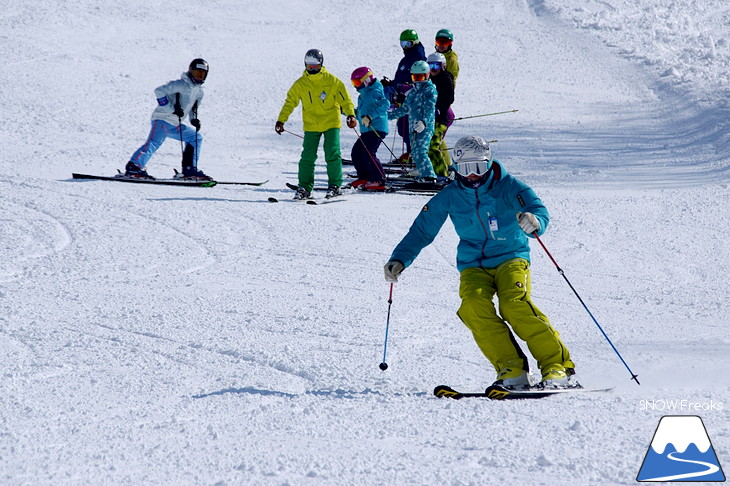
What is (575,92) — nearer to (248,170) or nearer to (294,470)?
(248,170)

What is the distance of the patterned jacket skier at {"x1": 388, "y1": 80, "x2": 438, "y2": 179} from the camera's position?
11.7 m

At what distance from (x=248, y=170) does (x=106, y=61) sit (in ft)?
26.2

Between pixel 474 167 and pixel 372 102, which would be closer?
pixel 474 167

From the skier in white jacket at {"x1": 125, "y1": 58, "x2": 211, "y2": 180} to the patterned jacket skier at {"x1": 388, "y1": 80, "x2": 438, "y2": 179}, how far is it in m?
2.68

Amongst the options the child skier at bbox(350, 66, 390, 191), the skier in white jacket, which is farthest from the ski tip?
the skier in white jacket

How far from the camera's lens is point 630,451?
147 inches

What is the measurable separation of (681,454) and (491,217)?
1.93m

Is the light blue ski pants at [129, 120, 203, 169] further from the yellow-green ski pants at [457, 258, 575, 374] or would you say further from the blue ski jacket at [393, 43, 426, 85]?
the yellow-green ski pants at [457, 258, 575, 374]

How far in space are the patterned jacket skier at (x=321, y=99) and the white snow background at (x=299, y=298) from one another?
1070 mm

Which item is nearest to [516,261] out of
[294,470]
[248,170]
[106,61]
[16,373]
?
[294,470]

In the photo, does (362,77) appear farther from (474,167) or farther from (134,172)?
(474,167)

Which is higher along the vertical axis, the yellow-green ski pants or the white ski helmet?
the white ski helmet

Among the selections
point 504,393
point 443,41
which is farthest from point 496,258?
point 443,41

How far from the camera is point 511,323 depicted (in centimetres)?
509
